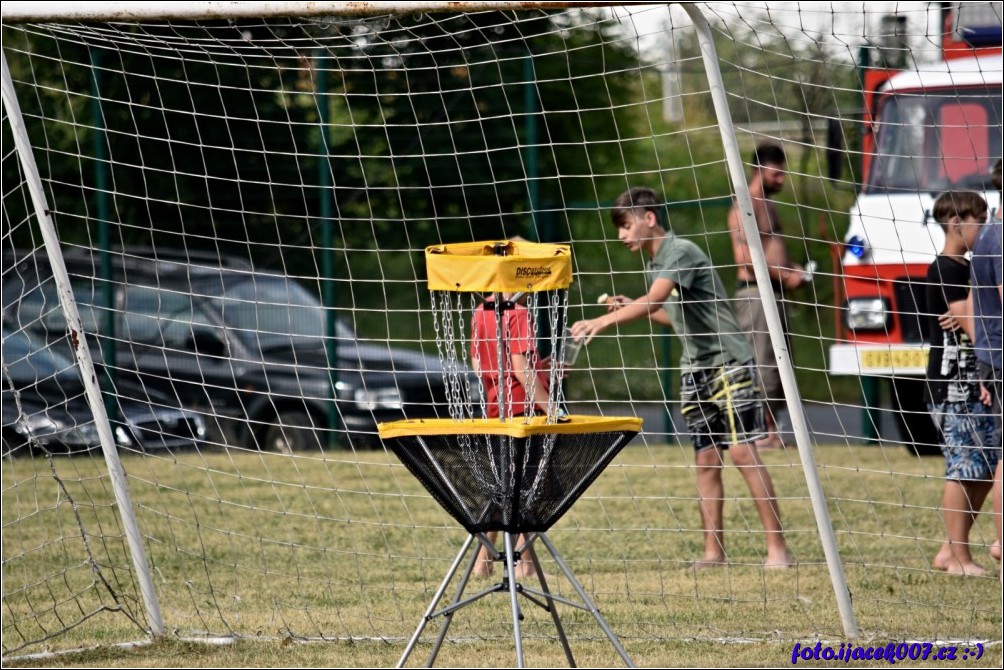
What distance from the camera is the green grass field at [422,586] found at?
461cm

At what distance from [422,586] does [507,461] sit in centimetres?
250

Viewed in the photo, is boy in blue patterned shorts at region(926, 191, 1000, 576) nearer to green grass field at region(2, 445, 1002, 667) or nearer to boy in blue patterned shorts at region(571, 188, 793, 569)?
green grass field at region(2, 445, 1002, 667)

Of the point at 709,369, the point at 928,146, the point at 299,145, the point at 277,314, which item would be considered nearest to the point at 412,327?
the point at 277,314

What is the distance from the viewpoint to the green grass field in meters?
4.61

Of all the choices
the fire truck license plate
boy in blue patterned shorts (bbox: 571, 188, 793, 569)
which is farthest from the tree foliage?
→ boy in blue patterned shorts (bbox: 571, 188, 793, 569)

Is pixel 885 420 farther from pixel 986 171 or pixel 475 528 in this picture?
pixel 475 528

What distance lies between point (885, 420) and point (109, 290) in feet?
22.2

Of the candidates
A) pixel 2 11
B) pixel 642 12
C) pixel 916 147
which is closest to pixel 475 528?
pixel 2 11

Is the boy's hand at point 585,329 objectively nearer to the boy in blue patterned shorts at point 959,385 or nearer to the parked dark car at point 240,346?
the boy in blue patterned shorts at point 959,385

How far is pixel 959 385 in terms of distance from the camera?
19.8 feet

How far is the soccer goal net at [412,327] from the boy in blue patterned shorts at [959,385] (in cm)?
3

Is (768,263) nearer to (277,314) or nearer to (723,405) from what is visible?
(723,405)

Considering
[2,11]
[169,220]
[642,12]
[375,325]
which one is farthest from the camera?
[169,220]

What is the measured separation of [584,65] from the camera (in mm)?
14867
